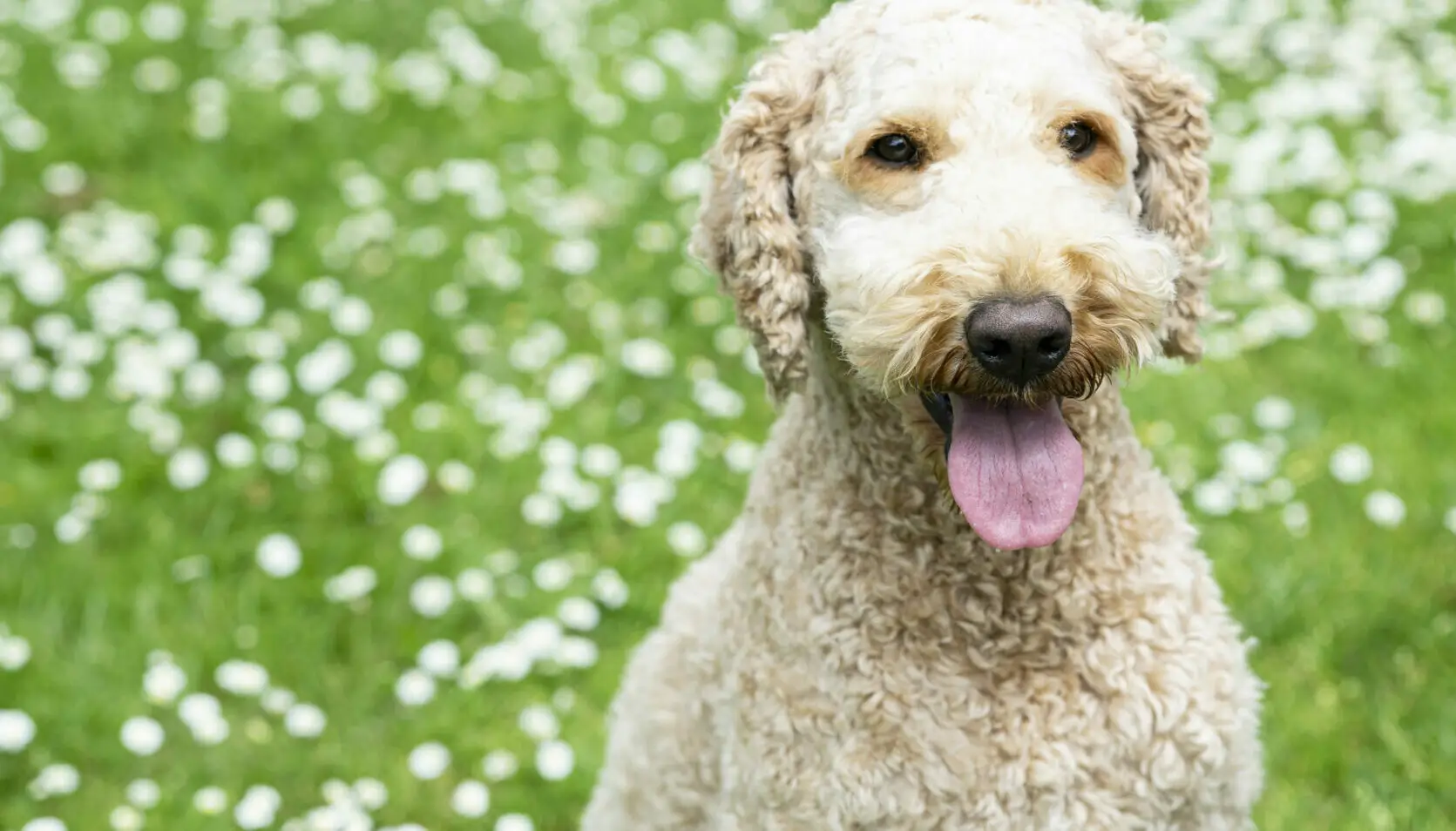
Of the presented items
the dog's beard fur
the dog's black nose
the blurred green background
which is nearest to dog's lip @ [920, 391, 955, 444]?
the dog's beard fur

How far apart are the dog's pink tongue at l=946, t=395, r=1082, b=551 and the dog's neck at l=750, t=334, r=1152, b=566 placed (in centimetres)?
12

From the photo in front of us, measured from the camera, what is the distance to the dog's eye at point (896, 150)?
262cm

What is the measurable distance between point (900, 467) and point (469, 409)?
2.68 m

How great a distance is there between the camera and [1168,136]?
2758 mm

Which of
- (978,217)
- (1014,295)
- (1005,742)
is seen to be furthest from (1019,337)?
(1005,742)

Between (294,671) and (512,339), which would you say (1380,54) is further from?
(294,671)

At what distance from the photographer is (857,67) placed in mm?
2656

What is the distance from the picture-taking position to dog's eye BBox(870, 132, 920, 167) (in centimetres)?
262

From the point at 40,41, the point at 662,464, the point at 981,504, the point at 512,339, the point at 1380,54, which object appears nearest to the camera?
the point at 981,504

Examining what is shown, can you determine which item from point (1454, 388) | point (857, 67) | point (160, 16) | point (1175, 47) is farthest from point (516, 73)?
point (857, 67)

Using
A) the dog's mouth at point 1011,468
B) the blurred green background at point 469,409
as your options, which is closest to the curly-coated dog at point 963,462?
the dog's mouth at point 1011,468

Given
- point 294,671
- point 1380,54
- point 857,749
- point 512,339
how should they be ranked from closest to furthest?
point 857,749 < point 294,671 < point 512,339 < point 1380,54

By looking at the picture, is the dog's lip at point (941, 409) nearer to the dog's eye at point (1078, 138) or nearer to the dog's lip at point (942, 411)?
the dog's lip at point (942, 411)

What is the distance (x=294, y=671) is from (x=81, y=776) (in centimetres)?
58
